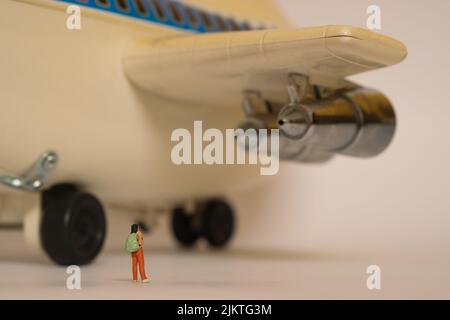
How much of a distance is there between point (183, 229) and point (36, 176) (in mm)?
2547

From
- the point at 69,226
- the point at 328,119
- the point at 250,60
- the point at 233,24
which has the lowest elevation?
the point at 69,226

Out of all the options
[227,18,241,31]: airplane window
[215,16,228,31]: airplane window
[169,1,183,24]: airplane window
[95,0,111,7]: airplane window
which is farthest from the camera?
[227,18,241,31]: airplane window

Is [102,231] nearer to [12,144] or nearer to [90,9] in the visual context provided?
[12,144]

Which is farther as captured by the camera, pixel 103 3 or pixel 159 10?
pixel 159 10

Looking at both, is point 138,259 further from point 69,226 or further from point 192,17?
point 192,17

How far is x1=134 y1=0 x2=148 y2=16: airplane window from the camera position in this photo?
17.7 ft

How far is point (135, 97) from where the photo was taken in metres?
5.38

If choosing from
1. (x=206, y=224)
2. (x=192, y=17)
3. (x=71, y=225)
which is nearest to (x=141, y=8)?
(x=192, y=17)

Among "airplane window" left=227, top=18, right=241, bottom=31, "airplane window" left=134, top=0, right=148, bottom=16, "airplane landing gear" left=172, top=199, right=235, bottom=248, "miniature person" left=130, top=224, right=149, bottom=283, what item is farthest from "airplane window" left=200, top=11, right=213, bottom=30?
"miniature person" left=130, top=224, right=149, bottom=283

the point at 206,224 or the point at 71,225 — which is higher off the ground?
the point at 206,224

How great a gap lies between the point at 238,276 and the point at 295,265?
787 mm

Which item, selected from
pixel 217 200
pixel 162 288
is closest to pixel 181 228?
pixel 217 200

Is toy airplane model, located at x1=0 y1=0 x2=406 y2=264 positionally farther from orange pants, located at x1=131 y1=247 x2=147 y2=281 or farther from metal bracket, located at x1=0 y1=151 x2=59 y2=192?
orange pants, located at x1=131 y1=247 x2=147 y2=281

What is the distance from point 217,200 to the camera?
727cm
